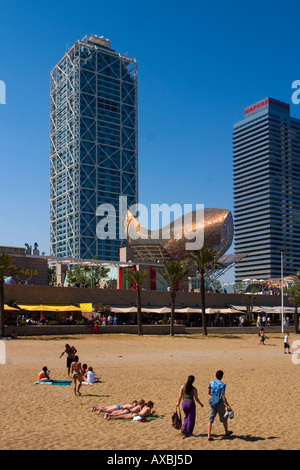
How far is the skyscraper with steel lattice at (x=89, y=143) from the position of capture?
495 ft

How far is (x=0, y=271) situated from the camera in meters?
32.9

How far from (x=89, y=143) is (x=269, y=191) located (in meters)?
71.9

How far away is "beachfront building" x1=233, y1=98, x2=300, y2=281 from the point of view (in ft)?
607

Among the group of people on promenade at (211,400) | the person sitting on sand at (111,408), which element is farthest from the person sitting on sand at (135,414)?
the group of people on promenade at (211,400)

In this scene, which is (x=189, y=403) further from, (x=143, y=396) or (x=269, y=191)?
(x=269, y=191)

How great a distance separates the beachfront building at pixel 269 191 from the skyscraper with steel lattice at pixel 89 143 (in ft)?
171

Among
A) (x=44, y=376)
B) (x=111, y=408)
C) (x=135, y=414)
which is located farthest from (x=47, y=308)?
(x=135, y=414)

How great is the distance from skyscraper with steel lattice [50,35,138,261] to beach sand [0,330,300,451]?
12334 cm

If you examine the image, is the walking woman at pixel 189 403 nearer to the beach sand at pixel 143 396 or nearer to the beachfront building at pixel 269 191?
the beach sand at pixel 143 396

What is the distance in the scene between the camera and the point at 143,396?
14406 millimetres

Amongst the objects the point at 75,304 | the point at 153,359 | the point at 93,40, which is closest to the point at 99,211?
the point at 93,40

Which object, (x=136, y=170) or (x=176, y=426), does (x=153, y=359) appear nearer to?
(x=176, y=426)

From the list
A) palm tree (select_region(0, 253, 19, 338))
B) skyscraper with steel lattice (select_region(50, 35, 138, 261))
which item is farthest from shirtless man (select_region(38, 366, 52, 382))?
skyscraper with steel lattice (select_region(50, 35, 138, 261))
